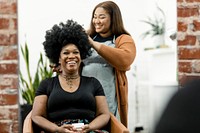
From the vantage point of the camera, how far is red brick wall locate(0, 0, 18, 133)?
2.55 metres

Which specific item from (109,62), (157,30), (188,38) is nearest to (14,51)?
(109,62)

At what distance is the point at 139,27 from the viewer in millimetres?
4750

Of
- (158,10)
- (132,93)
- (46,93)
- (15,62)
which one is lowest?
(132,93)

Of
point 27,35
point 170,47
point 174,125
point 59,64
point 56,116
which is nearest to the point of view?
point 174,125

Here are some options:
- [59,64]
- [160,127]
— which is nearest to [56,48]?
[59,64]

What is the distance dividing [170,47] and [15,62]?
8.10 feet

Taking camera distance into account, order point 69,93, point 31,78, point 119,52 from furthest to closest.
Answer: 1. point 31,78
2. point 119,52
3. point 69,93

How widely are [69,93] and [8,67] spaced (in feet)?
1.42

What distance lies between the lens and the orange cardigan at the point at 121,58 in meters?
2.49

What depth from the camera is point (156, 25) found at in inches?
191

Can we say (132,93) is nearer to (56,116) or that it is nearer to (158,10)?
(158,10)

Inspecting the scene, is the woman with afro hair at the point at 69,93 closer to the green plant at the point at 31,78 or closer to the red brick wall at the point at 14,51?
the red brick wall at the point at 14,51

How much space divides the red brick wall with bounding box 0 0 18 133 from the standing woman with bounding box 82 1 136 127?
41cm

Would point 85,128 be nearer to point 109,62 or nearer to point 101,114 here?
point 101,114
